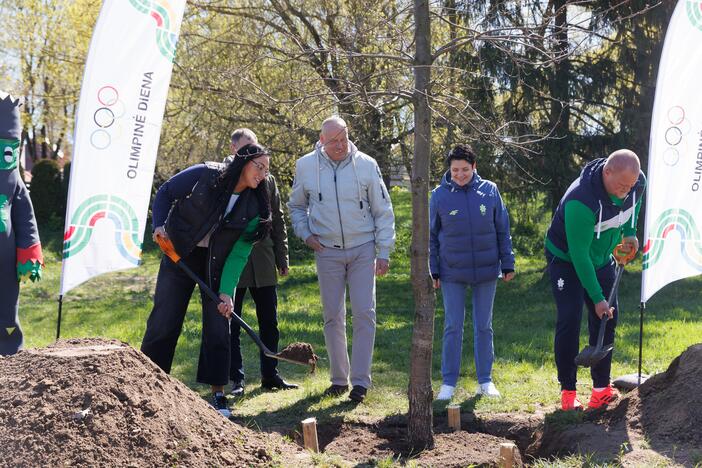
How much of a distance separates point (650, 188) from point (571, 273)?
121 centimetres

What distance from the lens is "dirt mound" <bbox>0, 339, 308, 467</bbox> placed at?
13.5 ft

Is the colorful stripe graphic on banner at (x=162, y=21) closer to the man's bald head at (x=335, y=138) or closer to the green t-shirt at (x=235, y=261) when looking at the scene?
the man's bald head at (x=335, y=138)

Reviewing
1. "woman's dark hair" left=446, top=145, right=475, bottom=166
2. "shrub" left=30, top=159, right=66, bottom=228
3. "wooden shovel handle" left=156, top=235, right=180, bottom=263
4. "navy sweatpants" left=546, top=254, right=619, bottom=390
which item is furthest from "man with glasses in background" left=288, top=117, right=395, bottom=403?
"shrub" left=30, top=159, right=66, bottom=228

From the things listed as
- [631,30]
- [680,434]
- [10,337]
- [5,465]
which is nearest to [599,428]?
[680,434]

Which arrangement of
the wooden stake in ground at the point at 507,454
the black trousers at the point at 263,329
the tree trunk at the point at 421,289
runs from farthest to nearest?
the black trousers at the point at 263,329, the tree trunk at the point at 421,289, the wooden stake in ground at the point at 507,454

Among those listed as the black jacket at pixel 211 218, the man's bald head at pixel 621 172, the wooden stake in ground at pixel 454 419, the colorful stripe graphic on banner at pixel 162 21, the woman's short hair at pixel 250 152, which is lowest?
the wooden stake in ground at pixel 454 419

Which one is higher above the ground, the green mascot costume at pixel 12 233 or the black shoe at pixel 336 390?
the green mascot costume at pixel 12 233

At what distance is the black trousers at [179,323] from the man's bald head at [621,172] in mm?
2673

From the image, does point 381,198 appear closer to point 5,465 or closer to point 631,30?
point 5,465

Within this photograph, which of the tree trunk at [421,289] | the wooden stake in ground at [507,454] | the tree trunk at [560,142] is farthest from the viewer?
the tree trunk at [560,142]

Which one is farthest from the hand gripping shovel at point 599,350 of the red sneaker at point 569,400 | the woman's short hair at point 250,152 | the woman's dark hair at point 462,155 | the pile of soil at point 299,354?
the woman's short hair at point 250,152

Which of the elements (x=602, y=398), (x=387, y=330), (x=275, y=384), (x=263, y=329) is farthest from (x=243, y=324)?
(x=387, y=330)

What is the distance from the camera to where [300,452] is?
4.87m

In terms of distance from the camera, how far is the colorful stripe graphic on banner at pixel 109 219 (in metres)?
6.23
